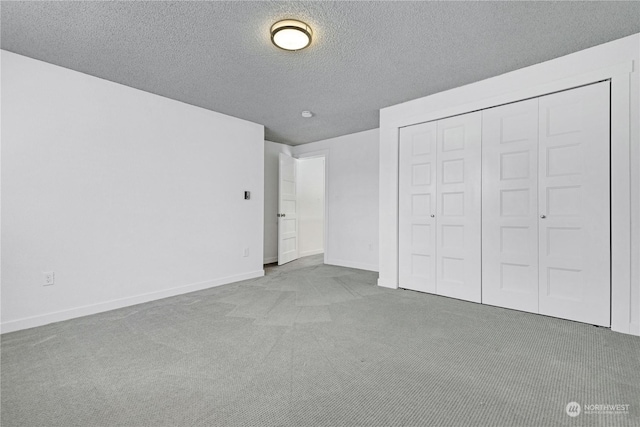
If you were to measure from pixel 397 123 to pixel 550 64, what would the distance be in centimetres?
161

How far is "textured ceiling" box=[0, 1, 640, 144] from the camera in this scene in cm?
207

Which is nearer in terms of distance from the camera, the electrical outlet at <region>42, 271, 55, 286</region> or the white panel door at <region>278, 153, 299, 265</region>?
the electrical outlet at <region>42, 271, 55, 286</region>

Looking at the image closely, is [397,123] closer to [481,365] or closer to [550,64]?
[550,64]

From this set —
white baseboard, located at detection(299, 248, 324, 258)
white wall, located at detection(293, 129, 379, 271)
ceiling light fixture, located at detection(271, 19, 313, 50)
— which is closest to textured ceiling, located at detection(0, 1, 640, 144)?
ceiling light fixture, located at detection(271, 19, 313, 50)

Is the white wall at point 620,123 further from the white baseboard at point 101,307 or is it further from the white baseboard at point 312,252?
the white baseboard at point 312,252

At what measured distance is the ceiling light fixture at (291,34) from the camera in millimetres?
2180

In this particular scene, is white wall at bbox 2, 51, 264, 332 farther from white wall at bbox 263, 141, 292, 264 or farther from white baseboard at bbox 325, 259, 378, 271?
white baseboard at bbox 325, 259, 378, 271

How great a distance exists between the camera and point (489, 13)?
212cm

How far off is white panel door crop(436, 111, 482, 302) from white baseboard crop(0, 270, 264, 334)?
293 cm

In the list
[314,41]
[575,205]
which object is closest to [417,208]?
[575,205]

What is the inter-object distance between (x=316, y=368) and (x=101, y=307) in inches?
98.3

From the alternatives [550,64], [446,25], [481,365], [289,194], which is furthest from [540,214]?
[289,194]

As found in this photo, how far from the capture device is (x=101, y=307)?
120 inches

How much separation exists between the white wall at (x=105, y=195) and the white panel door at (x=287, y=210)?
51.9 inches
